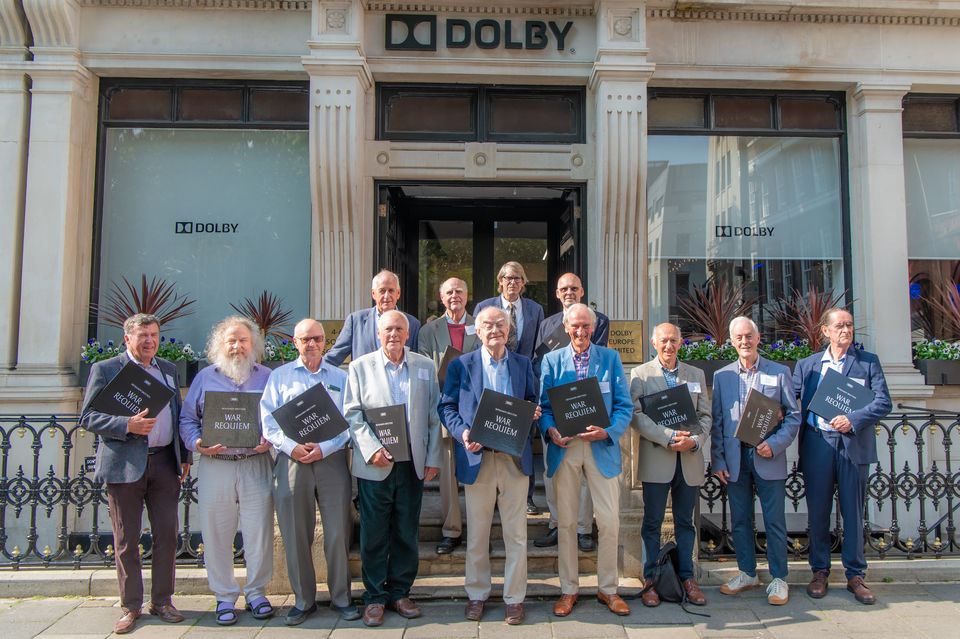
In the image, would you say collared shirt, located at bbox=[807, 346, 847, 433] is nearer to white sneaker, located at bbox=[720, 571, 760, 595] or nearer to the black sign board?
white sneaker, located at bbox=[720, 571, 760, 595]

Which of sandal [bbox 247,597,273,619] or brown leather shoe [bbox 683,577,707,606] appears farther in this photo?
brown leather shoe [bbox 683,577,707,606]

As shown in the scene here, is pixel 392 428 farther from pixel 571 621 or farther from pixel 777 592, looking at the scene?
pixel 777 592

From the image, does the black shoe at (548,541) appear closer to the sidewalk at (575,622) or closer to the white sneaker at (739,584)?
the sidewalk at (575,622)

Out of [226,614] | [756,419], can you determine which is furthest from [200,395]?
[756,419]

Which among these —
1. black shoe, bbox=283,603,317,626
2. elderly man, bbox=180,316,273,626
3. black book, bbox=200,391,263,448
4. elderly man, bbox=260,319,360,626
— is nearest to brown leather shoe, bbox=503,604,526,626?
elderly man, bbox=260,319,360,626

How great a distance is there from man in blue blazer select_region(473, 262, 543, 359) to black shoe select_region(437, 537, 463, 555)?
163 centimetres

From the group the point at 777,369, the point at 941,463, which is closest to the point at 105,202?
the point at 777,369

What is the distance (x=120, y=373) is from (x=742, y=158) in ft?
23.6

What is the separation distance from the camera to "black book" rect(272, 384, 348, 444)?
469cm

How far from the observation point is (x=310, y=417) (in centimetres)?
471

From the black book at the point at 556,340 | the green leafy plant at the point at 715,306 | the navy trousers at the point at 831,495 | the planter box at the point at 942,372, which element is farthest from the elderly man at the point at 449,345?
the planter box at the point at 942,372

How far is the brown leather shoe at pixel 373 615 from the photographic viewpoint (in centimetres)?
473

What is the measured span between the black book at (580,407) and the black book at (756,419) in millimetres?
1111

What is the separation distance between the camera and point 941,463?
7844mm
